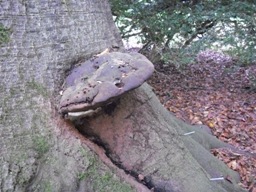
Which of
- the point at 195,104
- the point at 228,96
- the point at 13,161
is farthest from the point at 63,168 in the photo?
the point at 228,96

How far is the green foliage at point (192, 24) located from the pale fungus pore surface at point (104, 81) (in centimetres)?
358

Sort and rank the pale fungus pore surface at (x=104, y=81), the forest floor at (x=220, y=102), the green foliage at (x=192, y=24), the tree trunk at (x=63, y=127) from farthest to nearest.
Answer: the green foliage at (x=192, y=24) → the forest floor at (x=220, y=102) → the tree trunk at (x=63, y=127) → the pale fungus pore surface at (x=104, y=81)

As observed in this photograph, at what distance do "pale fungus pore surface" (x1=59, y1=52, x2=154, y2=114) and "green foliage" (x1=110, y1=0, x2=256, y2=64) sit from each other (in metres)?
3.58

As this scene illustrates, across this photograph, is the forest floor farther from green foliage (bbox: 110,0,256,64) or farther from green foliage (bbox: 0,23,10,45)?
green foliage (bbox: 0,23,10,45)

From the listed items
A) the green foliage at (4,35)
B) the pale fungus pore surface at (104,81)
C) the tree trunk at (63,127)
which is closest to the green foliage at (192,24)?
the tree trunk at (63,127)

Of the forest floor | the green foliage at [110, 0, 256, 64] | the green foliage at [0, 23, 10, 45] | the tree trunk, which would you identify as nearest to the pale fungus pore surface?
the tree trunk

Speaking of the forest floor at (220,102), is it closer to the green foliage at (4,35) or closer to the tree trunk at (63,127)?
the tree trunk at (63,127)

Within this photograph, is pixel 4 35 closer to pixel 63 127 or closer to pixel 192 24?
pixel 63 127

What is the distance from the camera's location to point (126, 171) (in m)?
1.64

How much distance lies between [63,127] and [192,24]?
427 centimetres

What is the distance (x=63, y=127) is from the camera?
157 centimetres

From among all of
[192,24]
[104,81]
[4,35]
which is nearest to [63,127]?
[104,81]

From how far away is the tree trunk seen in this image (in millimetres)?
1506

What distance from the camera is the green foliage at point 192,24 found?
5.04 meters
